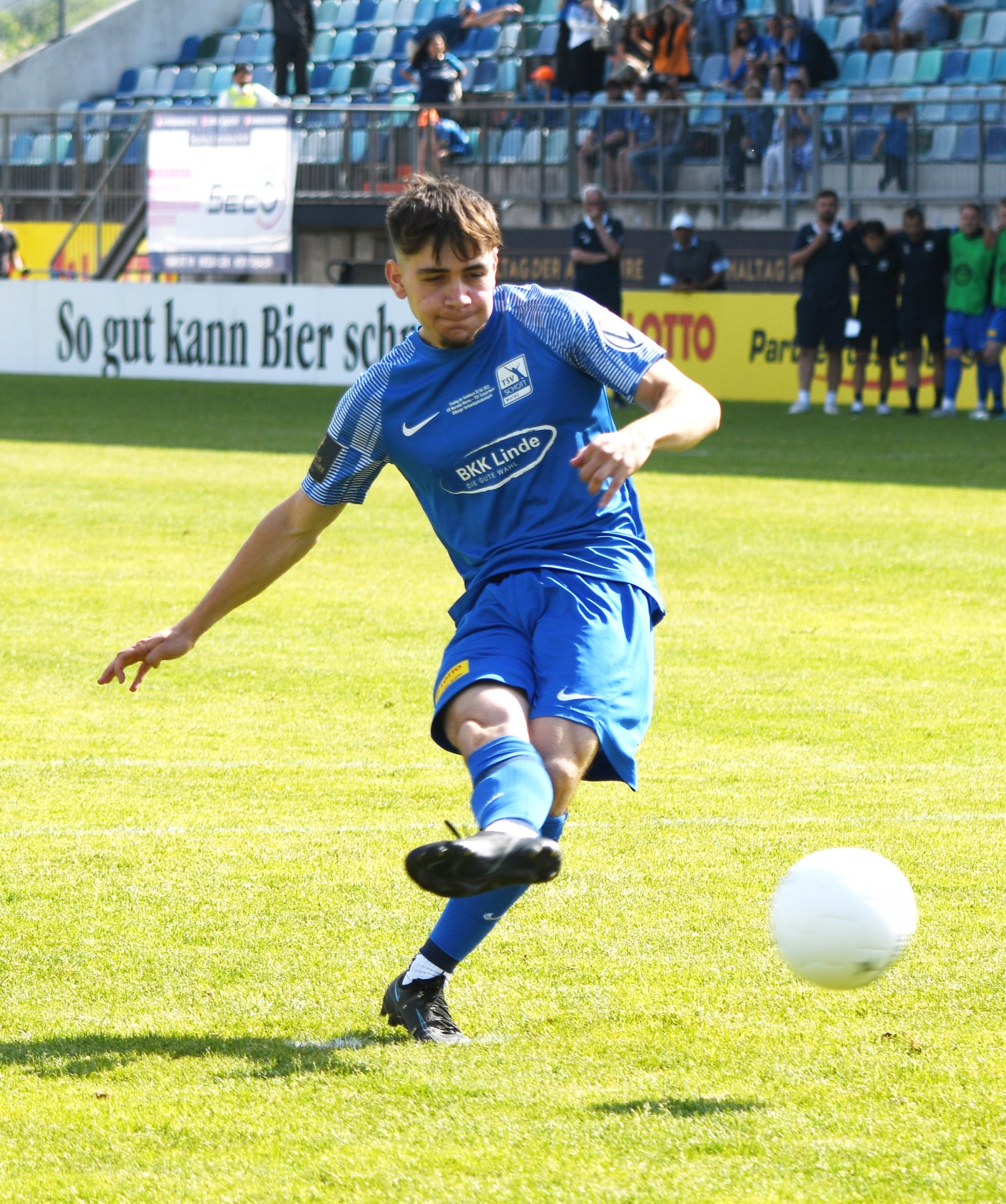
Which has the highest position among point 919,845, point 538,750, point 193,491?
point 538,750

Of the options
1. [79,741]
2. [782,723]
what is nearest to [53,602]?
[79,741]

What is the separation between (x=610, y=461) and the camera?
11.9ft

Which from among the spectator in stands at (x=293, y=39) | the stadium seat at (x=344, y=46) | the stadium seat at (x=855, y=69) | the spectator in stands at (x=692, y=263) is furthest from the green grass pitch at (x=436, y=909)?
the stadium seat at (x=344, y=46)

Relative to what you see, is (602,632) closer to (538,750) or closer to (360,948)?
(538,750)

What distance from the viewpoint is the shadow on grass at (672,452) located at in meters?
16.5

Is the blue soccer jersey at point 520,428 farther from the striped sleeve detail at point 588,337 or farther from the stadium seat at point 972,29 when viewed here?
the stadium seat at point 972,29

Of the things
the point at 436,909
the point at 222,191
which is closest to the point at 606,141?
the point at 222,191

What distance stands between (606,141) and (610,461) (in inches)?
869

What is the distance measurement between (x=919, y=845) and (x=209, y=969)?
2.24 m

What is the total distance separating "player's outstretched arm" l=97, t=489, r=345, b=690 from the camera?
14.6 feet

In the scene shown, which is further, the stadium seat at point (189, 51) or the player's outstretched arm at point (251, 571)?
the stadium seat at point (189, 51)

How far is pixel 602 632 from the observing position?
4066mm

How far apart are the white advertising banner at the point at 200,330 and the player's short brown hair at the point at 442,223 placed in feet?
64.8

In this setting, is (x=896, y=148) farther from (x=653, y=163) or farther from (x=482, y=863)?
(x=482, y=863)
